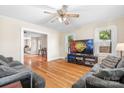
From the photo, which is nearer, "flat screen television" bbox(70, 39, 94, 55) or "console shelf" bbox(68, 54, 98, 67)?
"console shelf" bbox(68, 54, 98, 67)

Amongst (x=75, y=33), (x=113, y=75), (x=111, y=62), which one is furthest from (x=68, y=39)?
(x=113, y=75)

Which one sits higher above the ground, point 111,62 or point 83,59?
point 111,62

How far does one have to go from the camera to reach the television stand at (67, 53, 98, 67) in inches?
199

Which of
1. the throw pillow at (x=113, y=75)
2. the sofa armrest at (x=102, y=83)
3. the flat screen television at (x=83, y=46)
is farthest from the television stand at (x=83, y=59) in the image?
the sofa armrest at (x=102, y=83)

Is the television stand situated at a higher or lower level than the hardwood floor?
higher

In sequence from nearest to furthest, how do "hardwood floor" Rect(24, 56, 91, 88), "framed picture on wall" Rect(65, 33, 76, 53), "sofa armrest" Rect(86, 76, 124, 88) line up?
"sofa armrest" Rect(86, 76, 124, 88) < "hardwood floor" Rect(24, 56, 91, 88) < "framed picture on wall" Rect(65, 33, 76, 53)

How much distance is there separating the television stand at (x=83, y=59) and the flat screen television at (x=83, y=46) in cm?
23

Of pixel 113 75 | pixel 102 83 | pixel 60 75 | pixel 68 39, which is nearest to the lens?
pixel 102 83

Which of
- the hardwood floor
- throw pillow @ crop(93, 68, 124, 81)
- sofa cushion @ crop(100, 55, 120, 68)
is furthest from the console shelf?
throw pillow @ crop(93, 68, 124, 81)

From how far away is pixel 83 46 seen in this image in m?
5.56

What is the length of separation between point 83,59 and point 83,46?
0.66m

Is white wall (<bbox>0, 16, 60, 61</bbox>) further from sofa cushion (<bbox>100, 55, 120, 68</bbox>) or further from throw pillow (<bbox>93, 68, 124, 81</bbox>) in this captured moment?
throw pillow (<bbox>93, 68, 124, 81</bbox>)

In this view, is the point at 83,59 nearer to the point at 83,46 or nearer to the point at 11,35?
the point at 83,46
